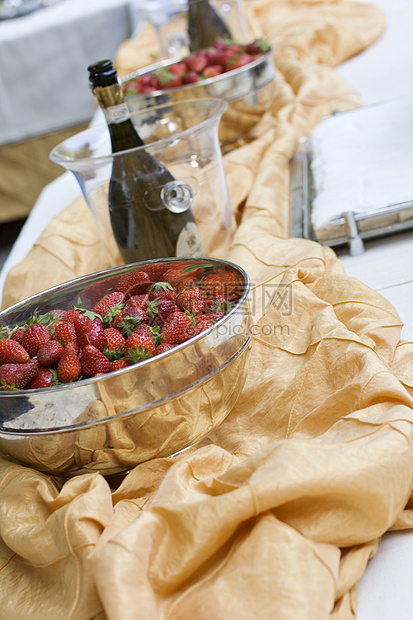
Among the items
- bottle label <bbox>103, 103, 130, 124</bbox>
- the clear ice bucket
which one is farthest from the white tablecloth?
bottle label <bbox>103, 103, 130, 124</bbox>

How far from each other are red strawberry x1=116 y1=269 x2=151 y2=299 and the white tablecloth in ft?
6.45

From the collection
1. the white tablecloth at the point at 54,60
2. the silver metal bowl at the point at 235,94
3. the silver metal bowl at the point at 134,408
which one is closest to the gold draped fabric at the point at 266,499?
the silver metal bowl at the point at 134,408

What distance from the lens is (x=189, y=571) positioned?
34 cm

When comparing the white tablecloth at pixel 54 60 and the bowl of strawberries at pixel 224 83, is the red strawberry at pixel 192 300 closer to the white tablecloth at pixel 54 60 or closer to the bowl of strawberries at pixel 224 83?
the bowl of strawberries at pixel 224 83

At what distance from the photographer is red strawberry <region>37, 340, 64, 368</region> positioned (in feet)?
1.40

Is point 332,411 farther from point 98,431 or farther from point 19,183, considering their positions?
point 19,183

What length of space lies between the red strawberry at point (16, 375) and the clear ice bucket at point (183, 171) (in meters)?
0.23

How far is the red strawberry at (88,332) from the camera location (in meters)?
0.43

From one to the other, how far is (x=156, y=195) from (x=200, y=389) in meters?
0.26

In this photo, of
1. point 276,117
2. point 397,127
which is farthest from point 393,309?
point 276,117

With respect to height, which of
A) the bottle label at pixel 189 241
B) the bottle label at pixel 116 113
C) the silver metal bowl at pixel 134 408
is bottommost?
the bottle label at pixel 189 241

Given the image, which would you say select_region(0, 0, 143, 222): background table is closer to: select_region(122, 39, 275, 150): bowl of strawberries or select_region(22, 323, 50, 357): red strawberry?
select_region(122, 39, 275, 150): bowl of strawberries

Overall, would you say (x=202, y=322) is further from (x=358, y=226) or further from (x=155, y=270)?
(x=358, y=226)

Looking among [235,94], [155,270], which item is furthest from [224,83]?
[155,270]
